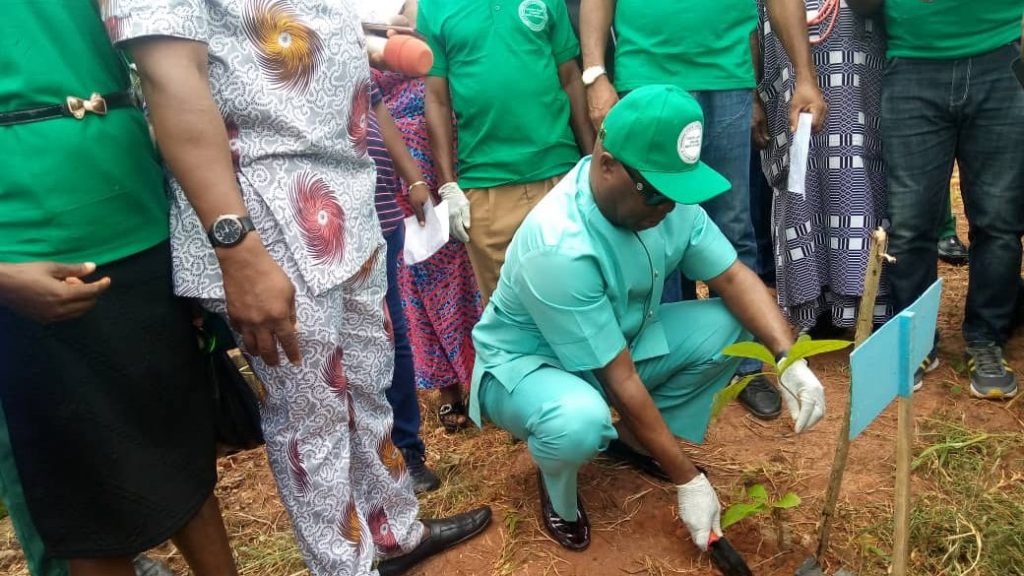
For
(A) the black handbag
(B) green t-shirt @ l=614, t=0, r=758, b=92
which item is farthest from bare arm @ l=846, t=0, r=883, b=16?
(A) the black handbag

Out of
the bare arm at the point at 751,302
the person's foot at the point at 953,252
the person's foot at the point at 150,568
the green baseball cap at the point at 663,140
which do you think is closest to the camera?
the green baseball cap at the point at 663,140

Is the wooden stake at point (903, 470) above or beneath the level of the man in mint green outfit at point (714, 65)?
beneath

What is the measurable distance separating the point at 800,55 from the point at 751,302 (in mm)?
1040

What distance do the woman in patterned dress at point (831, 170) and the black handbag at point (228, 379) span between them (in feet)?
7.22

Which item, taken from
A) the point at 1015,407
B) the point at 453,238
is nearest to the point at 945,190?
the point at 1015,407

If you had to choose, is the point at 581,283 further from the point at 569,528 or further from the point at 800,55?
the point at 800,55

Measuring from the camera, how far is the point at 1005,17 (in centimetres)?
232

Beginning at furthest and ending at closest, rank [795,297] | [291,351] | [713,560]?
[795,297]
[713,560]
[291,351]

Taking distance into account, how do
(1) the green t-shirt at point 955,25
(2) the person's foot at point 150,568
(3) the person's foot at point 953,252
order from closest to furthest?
(2) the person's foot at point 150,568 < (1) the green t-shirt at point 955,25 < (3) the person's foot at point 953,252

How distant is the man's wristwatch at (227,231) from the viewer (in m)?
1.28

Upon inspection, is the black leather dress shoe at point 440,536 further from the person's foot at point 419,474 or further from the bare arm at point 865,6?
the bare arm at point 865,6

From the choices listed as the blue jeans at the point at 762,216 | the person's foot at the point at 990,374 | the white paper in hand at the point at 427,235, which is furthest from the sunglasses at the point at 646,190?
the blue jeans at the point at 762,216

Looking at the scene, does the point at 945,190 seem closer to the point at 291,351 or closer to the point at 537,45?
the point at 537,45

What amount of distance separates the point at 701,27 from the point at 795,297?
1.17 meters
